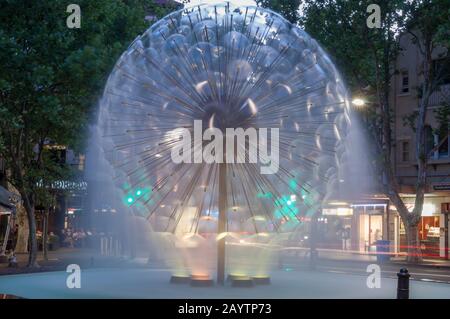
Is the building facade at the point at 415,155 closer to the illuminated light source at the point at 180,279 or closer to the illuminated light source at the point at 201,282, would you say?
the illuminated light source at the point at 180,279

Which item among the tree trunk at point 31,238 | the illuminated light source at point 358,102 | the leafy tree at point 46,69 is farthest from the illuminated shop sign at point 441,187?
the tree trunk at point 31,238

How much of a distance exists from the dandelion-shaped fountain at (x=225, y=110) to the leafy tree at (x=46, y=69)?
32.0 feet

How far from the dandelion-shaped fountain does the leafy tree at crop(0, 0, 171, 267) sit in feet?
32.0

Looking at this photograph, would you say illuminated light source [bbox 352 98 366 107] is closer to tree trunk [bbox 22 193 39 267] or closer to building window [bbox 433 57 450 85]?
building window [bbox 433 57 450 85]

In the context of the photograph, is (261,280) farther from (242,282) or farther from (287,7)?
(287,7)

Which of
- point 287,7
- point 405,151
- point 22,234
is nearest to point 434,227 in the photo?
point 405,151

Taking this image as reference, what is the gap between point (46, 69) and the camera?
2470cm

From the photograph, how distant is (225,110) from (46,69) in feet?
38.2

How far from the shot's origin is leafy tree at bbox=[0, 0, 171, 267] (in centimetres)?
2528

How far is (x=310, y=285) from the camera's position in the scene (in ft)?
51.4

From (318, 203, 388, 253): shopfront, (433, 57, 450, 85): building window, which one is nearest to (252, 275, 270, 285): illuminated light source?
(433, 57, 450, 85): building window

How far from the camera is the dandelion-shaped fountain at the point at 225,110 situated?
48.7ft
